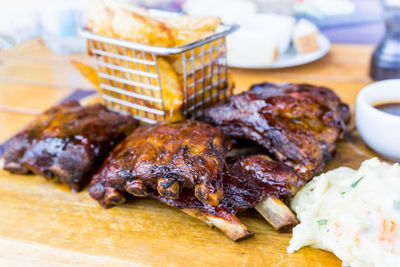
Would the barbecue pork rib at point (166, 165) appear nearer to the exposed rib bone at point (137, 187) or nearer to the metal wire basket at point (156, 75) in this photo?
the exposed rib bone at point (137, 187)

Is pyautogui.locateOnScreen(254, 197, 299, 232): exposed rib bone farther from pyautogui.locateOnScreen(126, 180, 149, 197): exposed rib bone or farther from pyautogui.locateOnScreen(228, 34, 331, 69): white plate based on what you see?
pyautogui.locateOnScreen(228, 34, 331, 69): white plate

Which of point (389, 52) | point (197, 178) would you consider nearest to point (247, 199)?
point (197, 178)

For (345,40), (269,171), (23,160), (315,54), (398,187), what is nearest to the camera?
(398,187)

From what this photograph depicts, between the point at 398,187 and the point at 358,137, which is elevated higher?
the point at 398,187

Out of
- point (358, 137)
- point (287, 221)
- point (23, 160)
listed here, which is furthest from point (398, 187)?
point (23, 160)

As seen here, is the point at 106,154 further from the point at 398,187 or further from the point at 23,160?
the point at 398,187

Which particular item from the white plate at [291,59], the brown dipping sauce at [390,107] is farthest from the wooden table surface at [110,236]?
the white plate at [291,59]
